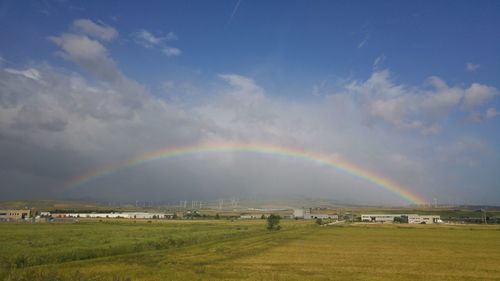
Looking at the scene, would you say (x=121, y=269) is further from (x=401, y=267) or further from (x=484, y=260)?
(x=484, y=260)

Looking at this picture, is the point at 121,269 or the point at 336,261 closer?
the point at 121,269

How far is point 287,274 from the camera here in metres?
25.9

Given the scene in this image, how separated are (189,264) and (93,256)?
9.76 meters

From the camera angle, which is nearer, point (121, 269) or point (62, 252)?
point (121, 269)

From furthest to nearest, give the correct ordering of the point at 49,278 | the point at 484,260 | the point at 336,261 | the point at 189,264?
the point at 484,260 < the point at 336,261 < the point at 189,264 < the point at 49,278

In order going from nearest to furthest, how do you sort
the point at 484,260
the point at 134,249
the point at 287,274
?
the point at 287,274 < the point at 484,260 < the point at 134,249

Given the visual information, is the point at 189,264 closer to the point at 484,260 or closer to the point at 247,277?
the point at 247,277

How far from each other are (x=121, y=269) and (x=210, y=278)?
262 inches

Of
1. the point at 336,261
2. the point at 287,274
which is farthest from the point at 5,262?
the point at 336,261

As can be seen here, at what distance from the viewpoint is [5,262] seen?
28.4 m

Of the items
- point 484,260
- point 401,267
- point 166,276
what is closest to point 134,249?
point 166,276

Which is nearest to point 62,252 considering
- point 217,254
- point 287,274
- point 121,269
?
point 121,269

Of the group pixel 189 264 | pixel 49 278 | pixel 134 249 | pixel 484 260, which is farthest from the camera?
pixel 134 249

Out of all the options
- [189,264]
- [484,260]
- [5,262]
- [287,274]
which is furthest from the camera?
[484,260]
